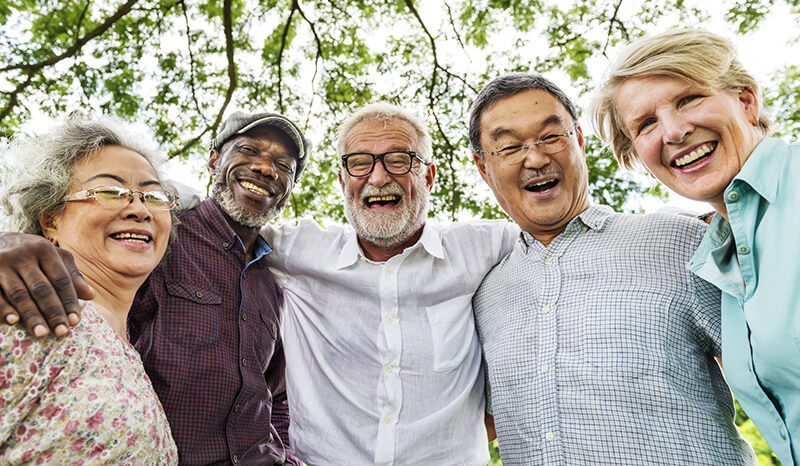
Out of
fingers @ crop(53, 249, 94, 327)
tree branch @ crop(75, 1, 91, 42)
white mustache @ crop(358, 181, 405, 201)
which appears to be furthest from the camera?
tree branch @ crop(75, 1, 91, 42)

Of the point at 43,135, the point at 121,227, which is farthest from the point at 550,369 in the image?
the point at 43,135

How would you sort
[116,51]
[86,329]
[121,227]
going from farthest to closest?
[116,51]
[121,227]
[86,329]

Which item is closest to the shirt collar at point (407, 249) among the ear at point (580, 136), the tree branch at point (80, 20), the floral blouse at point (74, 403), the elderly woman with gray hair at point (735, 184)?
the ear at point (580, 136)

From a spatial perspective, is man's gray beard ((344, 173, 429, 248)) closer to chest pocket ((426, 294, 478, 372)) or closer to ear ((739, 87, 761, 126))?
chest pocket ((426, 294, 478, 372))

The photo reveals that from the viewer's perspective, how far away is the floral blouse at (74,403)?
4.23 ft

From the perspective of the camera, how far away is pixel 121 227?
1.92 m

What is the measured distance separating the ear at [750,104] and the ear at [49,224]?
2.74 meters

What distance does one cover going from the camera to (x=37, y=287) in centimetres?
134

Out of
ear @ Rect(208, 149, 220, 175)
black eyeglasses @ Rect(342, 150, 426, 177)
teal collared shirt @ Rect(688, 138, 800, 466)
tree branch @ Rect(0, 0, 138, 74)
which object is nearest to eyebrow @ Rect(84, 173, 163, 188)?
ear @ Rect(208, 149, 220, 175)

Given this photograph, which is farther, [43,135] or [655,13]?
[655,13]

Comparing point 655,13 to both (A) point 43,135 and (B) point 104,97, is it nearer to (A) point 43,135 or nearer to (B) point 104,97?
(A) point 43,135

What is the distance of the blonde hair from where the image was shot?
1.79 m

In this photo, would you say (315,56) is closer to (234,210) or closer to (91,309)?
(234,210)

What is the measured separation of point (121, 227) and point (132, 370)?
598 millimetres
